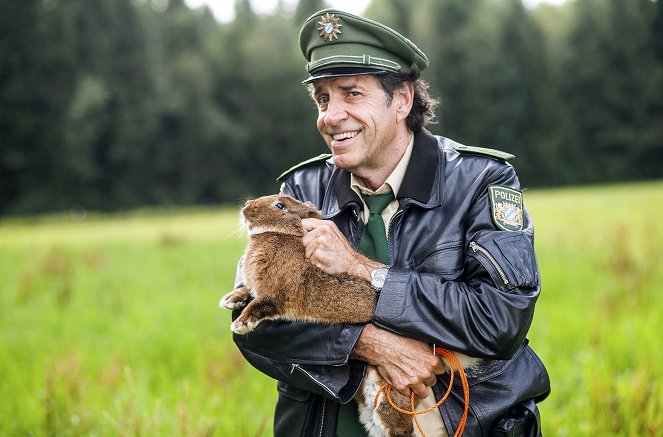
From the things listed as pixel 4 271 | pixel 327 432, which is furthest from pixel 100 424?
pixel 4 271

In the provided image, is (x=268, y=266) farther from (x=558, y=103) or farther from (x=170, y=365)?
(x=558, y=103)

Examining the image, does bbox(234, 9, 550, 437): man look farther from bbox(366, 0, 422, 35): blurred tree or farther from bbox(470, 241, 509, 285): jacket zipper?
bbox(366, 0, 422, 35): blurred tree

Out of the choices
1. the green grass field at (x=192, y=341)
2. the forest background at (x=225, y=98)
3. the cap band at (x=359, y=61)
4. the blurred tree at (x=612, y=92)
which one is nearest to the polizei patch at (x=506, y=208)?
the cap band at (x=359, y=61)

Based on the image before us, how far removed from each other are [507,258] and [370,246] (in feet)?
2.42

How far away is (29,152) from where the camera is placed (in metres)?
33.2

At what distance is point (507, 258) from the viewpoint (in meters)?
2.57

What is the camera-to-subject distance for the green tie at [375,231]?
3.00 meters

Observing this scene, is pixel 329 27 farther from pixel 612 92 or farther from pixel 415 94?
pixel 612 92

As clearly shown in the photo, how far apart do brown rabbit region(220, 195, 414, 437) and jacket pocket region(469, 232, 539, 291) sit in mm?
515

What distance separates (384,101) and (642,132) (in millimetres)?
24944

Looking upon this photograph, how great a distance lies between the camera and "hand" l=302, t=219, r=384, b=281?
2.75 m

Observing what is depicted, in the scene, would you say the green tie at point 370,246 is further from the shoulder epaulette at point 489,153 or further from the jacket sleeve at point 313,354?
the shoulder epaulette at point 489,153

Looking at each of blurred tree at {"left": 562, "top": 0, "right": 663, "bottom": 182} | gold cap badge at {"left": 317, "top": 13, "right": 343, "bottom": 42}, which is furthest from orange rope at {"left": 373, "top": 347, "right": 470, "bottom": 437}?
blurred tree at {"left": 562, "top": 0, "right": 663, "bottom": 182}

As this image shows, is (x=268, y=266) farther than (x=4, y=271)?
A: No
